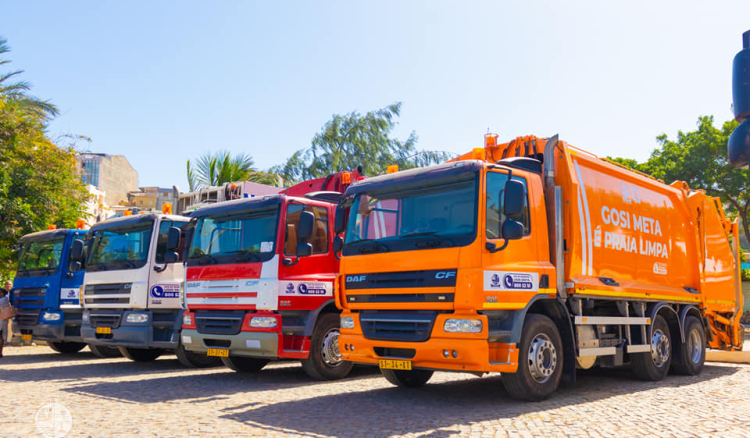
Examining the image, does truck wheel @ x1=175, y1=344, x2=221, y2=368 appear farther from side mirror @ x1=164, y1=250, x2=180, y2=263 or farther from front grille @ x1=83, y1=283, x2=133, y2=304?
side mirror @ x1=164, y1=250, x2=180, y2=263

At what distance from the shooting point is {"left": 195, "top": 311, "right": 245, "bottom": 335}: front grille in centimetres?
952

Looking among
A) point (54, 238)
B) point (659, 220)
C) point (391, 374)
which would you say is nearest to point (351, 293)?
point (391, 374)

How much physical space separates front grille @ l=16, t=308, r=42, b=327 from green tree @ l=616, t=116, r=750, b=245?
25.3 meters

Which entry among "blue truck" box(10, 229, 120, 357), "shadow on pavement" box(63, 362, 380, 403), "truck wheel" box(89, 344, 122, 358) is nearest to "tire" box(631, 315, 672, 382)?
"shadow on pavement" box(63, 362, 380, 403)

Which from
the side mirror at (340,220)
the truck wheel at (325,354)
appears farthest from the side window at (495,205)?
the truck wheel at (325,354)

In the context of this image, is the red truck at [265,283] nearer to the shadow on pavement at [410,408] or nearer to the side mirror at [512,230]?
the shadow on pavement at [410,408]

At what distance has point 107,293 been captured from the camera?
39.5 ft

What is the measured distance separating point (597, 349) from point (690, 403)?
123 cm

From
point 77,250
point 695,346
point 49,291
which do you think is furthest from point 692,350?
point 49,291

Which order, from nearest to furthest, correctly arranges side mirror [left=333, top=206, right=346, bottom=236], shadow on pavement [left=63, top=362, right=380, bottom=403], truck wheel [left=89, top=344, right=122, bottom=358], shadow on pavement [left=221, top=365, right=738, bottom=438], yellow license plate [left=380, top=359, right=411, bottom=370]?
1. shadow on pavement [left=221, top=365, right=738, bottom=438]
2. yellow license plate [left=380, top=359, right=411, bottom=370]
3. shadow on pavement [left=63, top=362, right=380, bottom=403]
4. side mirror [left=333, top=206, right=346, bottom=236]
5. truck wheel [left=89, top=344, right=122, bottom=358]

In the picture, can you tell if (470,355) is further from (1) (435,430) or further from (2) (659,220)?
(2) (659,220)

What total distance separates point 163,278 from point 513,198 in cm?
719

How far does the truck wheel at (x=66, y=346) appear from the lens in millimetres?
15484

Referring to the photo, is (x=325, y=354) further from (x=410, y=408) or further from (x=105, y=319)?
(x=105, y=319)
